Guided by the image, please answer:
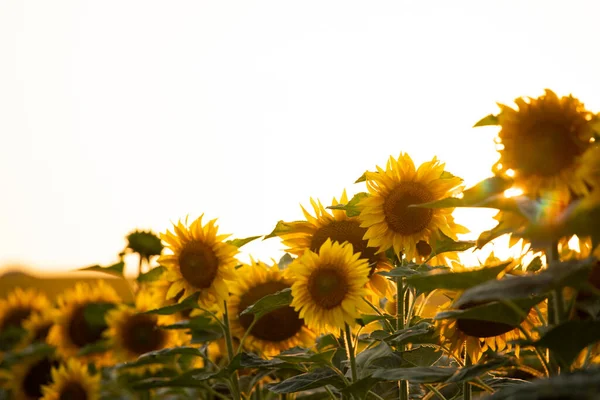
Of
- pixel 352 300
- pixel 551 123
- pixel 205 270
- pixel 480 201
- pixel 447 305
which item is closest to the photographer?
pixel 480 201

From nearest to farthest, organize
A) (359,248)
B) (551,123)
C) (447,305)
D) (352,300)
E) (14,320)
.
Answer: (551,123) → (447,305) → (352,300) → (359,248) → (14,320)

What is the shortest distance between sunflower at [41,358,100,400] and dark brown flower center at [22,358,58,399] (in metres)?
0.56

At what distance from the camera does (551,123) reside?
1672 millimetres

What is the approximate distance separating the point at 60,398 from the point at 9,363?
63cm

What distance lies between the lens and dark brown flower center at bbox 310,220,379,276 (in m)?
2.72

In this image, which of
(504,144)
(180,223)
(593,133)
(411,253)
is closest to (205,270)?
(180,223)

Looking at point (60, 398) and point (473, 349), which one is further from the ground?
point (473, 349)

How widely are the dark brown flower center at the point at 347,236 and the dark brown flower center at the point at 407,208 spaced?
0.20 metres

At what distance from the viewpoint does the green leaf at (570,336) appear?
4.66 feet

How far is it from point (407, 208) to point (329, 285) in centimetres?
40

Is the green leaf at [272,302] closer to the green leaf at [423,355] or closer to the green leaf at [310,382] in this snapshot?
the green leaf at [310,382]

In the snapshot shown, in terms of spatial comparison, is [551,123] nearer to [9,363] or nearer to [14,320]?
[9,363]

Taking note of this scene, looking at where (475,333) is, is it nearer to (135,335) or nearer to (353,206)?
(353,206)

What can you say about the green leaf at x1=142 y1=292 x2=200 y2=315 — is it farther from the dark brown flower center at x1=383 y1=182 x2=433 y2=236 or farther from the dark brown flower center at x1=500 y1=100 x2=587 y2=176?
the dark brown flower center at x1=500 y1=100 x2=587 y2=176
